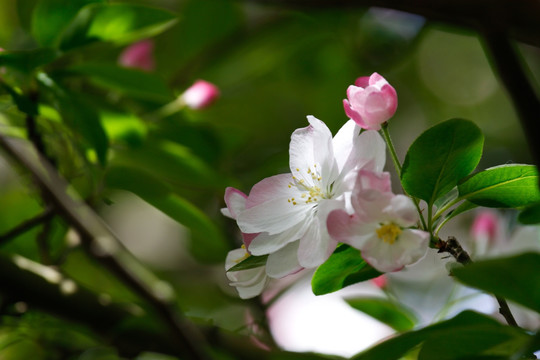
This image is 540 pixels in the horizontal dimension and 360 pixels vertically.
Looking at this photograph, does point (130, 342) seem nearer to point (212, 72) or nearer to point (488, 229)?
point (488, 229)

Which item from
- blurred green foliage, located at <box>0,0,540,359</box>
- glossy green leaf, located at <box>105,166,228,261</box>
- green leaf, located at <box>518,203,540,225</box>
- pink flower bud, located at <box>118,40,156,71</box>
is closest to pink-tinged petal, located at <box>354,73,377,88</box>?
blurred green foliage, located at <box>0,0,540,359</box>

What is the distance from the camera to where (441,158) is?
562mm

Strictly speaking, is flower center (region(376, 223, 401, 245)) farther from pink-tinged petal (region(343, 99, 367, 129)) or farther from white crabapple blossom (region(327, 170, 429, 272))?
pink-tinged petal (region(343, 99, 367, 129))

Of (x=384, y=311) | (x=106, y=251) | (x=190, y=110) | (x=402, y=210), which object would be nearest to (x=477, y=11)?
Result: (x=402, y=210)

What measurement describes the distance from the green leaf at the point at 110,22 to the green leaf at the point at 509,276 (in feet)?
2.11

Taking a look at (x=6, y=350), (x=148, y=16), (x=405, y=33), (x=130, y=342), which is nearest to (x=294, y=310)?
(x=130, y=342)

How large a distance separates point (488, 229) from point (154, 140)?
2.05 feet

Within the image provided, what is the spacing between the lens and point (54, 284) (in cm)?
100

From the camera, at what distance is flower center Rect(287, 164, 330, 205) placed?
620 mm

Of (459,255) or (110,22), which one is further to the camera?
(110,22)

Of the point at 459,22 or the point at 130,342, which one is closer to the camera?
the point at 459,22

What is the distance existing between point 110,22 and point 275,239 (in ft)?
1.67

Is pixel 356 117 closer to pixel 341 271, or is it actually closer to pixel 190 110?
pixel 341 271

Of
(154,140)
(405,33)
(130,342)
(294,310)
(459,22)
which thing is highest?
(459,22)
